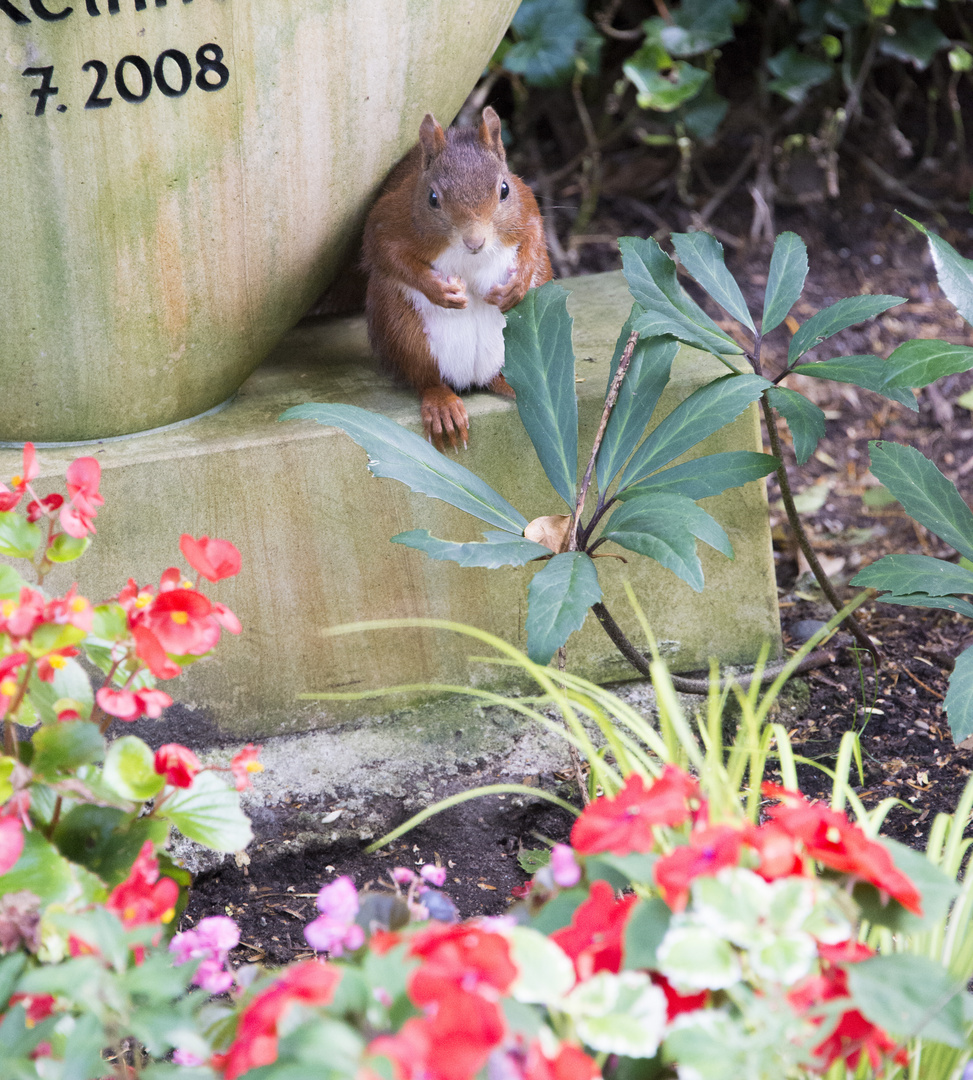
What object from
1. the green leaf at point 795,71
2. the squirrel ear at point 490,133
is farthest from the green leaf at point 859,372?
the green leaf at point 795,71

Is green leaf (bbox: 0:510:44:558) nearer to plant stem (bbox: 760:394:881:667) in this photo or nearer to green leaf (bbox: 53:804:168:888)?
green leaf (bbox: 53:804:168:888)

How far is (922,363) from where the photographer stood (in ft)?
5.47

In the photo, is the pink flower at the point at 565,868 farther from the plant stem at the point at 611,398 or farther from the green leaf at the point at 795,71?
the green leaf at the point at 795,71

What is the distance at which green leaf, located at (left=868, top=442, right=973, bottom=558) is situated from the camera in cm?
181

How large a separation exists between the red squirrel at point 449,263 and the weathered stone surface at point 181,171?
12 cm

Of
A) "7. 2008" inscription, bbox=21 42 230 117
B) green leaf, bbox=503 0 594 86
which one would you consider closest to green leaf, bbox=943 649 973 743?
"7. 2008" inscription, bbox=21 42 230 117

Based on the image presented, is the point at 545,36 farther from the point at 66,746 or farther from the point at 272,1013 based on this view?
the point at 272,1013

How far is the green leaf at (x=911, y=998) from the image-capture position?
88 centimetres

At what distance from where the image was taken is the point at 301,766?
2.08 meters

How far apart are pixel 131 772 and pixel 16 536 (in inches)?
12.0

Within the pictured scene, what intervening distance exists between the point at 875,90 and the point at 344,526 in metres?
2.81

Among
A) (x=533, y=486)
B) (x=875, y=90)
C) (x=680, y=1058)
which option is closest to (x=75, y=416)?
(x=533, y=486)

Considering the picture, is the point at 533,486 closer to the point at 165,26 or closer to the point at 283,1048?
the point at 165,26

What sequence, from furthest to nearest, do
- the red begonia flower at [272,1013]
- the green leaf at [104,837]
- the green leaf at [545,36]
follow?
the green leaf at [545,36]
the green leaf at [104,837]
the red begonia flower at [272,1013]
